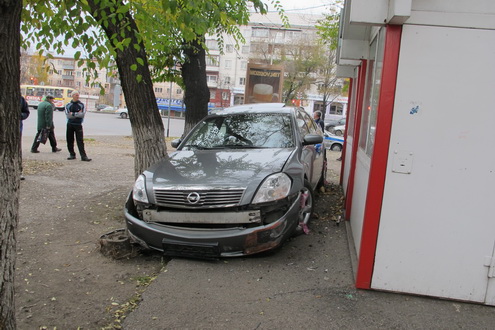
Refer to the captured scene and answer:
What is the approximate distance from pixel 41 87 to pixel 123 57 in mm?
56278

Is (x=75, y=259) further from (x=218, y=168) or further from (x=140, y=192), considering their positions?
(x=218, y=168)

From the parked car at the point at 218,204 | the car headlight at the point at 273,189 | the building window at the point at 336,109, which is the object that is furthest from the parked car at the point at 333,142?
the building window at the point at 336,109

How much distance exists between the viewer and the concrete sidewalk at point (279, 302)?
314cm

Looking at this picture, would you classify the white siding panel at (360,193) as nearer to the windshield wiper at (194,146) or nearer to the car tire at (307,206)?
the car tire at (307,206)

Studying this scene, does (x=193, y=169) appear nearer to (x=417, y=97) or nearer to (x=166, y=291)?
(x=166, y=291)

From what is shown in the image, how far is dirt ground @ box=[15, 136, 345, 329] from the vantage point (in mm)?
3373

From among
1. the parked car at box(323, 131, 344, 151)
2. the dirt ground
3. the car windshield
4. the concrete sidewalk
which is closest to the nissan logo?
the concrete sidewalk

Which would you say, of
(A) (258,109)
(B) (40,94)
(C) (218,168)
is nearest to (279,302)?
(C) (218,168)

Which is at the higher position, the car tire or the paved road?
the car tire

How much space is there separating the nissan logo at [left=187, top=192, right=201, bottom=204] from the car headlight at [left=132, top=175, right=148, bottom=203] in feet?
1.73

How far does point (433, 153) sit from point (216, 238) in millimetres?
2102

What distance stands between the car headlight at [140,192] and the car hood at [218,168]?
130 mm

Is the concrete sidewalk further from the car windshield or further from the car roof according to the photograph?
the car roof

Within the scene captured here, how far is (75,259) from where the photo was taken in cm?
445
